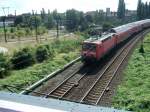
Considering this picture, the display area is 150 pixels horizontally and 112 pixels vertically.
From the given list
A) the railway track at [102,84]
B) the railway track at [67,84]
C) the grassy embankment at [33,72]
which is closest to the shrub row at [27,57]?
the grassy embankment at [33,72]

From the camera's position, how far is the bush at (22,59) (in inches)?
958

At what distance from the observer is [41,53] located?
27797mm

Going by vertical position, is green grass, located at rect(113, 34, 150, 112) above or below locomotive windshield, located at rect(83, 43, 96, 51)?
below

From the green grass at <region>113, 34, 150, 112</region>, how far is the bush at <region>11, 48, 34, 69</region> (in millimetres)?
8978

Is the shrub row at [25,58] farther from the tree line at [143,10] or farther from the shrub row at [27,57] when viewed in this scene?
the tree line at [143,10]

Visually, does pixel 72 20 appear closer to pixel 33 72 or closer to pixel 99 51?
pixel 99 51

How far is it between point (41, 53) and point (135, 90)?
519 inches

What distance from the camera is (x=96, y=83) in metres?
19.5

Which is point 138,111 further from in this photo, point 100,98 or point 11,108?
point 11,108

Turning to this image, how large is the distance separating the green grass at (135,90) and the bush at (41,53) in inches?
343

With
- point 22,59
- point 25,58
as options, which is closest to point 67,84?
point 25,58

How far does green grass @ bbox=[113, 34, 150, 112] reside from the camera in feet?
47.1

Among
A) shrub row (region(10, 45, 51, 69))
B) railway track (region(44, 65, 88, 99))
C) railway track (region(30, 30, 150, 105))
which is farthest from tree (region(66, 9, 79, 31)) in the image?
railway track (region(44, 65, 88, 99))

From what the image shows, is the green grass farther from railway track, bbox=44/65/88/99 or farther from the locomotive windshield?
the locomotive windshield
